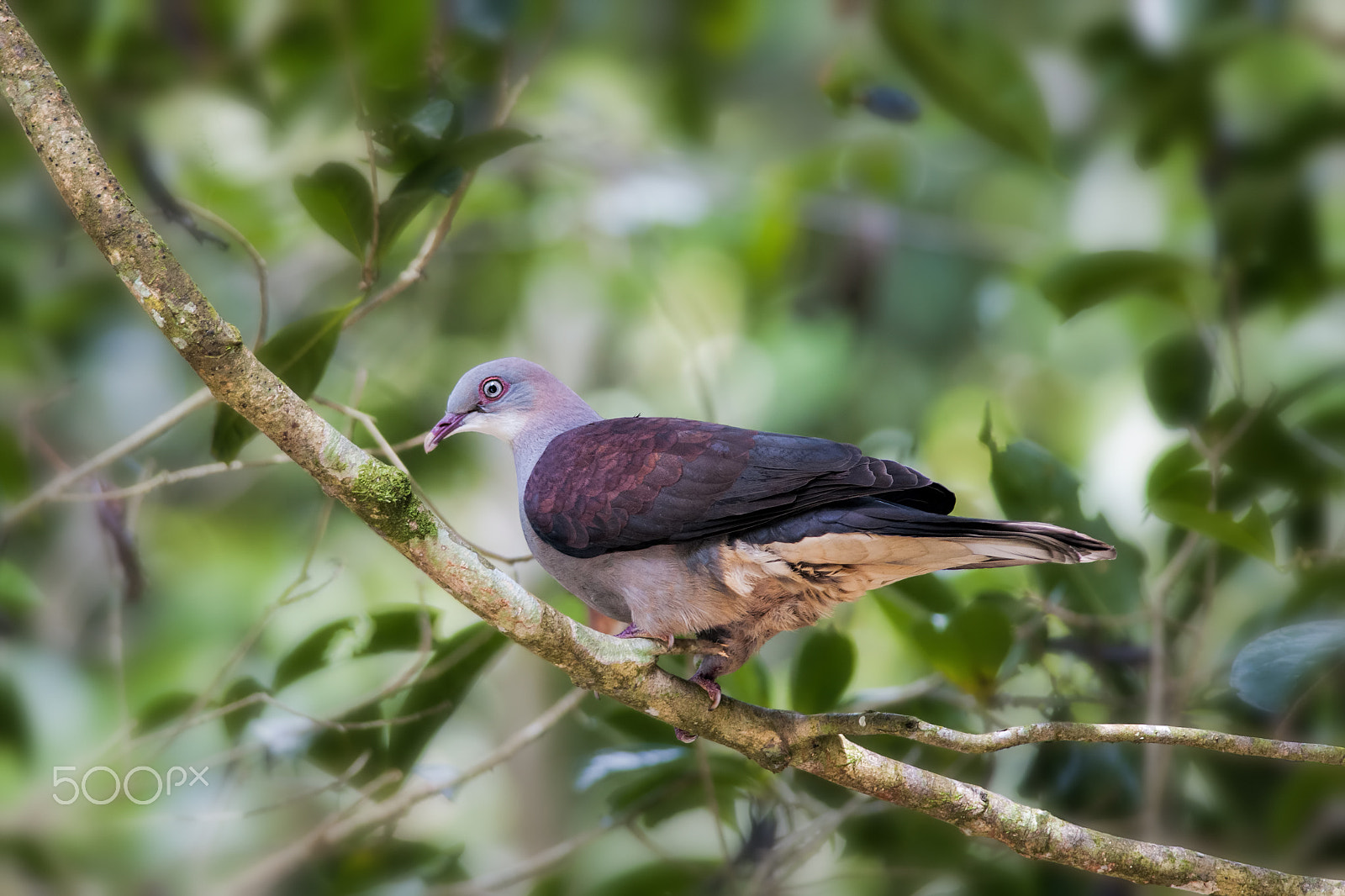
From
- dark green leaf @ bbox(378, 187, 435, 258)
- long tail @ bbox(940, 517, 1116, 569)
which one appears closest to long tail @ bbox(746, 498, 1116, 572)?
long tail @ bbox(940, 517, 1116, 569)

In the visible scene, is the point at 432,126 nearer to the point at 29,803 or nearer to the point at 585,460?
the point at 585,460

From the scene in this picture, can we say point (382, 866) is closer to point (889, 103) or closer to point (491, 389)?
point (491, 389)

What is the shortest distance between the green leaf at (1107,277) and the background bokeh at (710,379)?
13mm

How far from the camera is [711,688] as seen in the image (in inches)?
93.0

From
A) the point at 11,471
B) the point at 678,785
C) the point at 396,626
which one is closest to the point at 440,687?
the point at 396,626

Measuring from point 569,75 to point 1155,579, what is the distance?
348cm

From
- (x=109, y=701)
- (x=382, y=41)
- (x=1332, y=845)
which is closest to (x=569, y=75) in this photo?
(x=382, y=41)

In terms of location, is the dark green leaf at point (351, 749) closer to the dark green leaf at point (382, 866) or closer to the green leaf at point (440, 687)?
the green leaf at point (440, 687)

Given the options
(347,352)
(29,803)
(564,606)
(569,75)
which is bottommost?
(29,803)

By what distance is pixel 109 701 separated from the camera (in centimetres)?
387

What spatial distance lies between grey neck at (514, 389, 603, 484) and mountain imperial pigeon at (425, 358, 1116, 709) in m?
0.17

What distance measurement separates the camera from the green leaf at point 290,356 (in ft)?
7.98

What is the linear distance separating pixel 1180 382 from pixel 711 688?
1.97m

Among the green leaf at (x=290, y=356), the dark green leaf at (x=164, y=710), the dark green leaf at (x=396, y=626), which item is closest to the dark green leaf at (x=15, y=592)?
the dark green leaf at (x=164, y=710)
